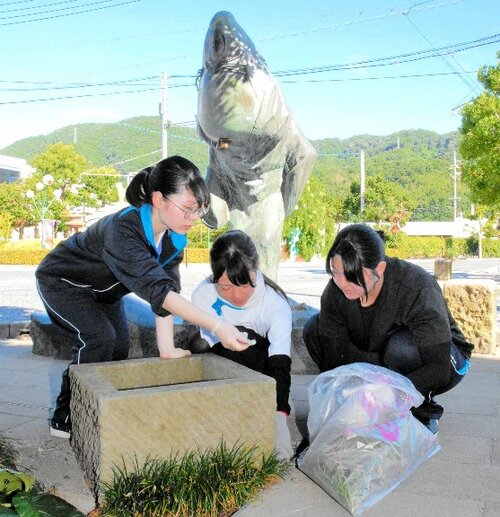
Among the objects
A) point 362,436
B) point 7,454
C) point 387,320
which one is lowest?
point 7,454

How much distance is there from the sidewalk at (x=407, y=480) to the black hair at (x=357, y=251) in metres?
0.81

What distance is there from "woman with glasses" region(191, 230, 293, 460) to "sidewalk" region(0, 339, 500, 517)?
1.15ft

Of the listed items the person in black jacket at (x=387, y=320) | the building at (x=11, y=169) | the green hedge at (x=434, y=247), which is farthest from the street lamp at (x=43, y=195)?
the person in black jacket at (x=387, y=320)

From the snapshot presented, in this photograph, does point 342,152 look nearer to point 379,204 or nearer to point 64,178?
point 379,204

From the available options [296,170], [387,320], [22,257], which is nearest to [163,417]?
[387,320]

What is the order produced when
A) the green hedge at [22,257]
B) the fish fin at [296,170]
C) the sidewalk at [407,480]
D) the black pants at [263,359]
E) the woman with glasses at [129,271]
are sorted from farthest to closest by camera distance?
the green hedge at [22,257] → the fish fin at [296,170] → the black pants at [263,359] → the woman with glasses at [129,271] → the sidewalk at [407,480]

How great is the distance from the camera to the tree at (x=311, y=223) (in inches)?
846

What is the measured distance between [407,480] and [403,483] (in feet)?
0.13

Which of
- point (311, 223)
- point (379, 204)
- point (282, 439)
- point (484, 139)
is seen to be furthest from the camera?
point (379, 204)

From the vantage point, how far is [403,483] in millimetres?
2490

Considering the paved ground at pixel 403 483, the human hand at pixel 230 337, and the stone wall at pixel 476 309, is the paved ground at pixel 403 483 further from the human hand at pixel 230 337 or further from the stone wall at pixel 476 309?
the stone wall at pixel 476 309

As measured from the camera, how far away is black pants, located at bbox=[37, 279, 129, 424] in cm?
301

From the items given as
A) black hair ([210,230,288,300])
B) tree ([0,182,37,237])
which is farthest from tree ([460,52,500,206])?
tree ([0,182,37,237])

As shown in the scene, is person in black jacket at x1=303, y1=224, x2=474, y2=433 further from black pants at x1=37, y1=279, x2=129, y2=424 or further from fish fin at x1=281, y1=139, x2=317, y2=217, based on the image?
fish fin at x1=281, y1=139, x2=317, y2=217
